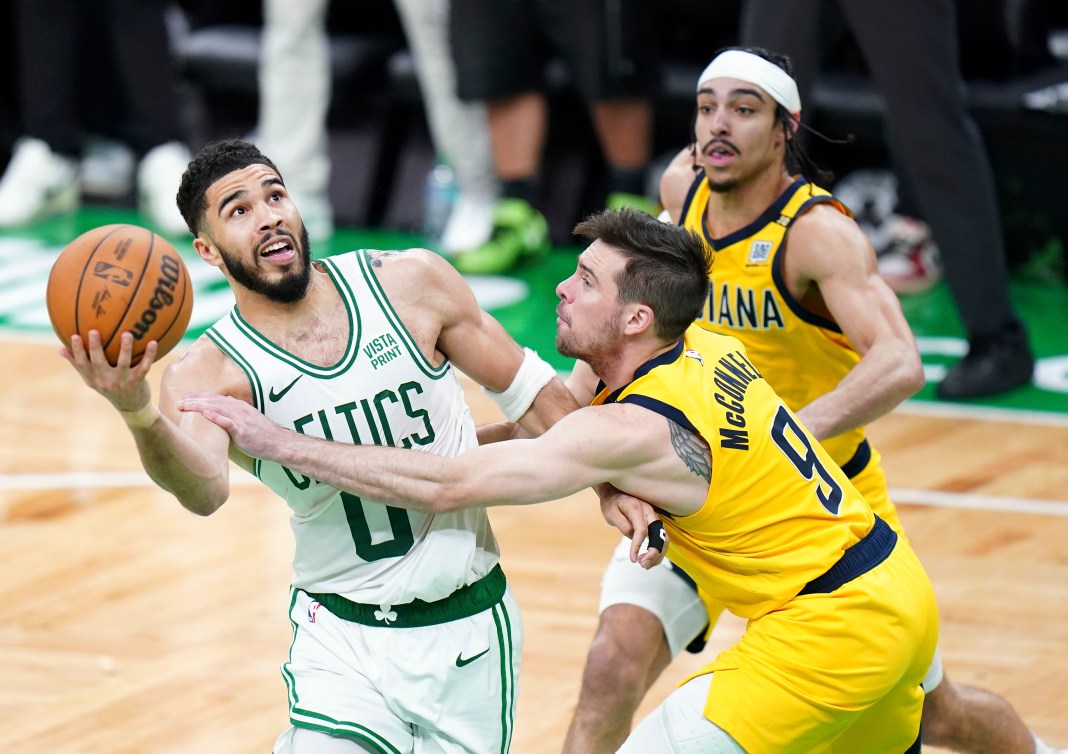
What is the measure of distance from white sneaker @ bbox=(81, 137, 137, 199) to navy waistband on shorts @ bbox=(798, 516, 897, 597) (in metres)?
8.70

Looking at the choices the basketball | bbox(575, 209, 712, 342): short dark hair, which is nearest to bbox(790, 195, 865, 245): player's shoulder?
bbox(575, 209, 712, 342): short dark hair

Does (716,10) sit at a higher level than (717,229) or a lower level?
lower

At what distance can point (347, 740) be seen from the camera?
358 centimetres

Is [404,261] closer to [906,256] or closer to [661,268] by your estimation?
[661,268]

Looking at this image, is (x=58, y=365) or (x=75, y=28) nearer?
(x=58, y=365)

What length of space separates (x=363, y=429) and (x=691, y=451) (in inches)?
29.5

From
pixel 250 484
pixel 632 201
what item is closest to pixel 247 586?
pixel 250 484

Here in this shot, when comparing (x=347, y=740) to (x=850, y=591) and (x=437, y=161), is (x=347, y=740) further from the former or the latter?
(x=437, y=161)

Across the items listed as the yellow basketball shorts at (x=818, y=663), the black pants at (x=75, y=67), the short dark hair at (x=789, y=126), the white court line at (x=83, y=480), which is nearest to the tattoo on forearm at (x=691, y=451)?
the yellow basketball shorts at (x=818, y=663)

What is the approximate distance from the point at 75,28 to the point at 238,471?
198 inches

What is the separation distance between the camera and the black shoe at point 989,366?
7.41m

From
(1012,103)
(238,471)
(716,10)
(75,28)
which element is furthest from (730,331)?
(75,28)

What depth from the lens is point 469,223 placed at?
955 cm

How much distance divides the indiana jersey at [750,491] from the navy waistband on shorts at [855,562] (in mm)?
17
